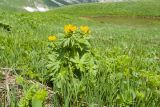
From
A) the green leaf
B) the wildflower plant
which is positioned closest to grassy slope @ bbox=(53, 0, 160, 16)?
the wildflower plant

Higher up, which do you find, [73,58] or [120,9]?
[73,58]

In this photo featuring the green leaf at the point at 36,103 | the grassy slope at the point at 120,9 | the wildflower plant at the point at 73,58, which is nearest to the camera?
the green leaf at the point at 36,103

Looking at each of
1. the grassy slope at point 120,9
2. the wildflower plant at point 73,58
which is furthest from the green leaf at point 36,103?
the grassy slope at point 120,9

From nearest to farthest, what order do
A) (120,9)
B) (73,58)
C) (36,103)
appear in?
1. (36,103)
2. (73,58)
3. (120,9)

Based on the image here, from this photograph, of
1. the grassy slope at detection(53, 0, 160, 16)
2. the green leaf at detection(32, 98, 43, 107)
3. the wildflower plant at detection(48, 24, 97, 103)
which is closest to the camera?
the green leaf at detection(32, 98, 43, 107)

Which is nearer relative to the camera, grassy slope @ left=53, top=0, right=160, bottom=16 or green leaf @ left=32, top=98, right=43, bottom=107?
green leaf @ left=32, top=98, right=43, bottom=107

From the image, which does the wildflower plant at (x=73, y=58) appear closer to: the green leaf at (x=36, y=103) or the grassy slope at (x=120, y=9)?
the green leaf at (x=36, y=103)

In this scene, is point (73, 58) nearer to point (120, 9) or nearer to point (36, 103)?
point (36, 103)

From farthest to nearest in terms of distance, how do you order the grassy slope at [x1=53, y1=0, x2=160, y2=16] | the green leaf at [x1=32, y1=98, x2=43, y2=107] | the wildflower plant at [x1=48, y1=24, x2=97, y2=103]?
the grassy slope at [x1=53, y1=0, x2=160, y2=16]
the wildflower plant at [x1=48, y1=24, x2=97, y2=103]
the green leaf at [x1=32, y1=98, x2=43, y2=107]

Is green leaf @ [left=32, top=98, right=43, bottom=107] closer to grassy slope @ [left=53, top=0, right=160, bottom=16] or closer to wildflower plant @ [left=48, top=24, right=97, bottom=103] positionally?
wildflower plant @ [left=48, top=24, right=97, bottom=103]

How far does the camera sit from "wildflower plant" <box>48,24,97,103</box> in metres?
5.07

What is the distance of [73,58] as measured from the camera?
5.29 meters

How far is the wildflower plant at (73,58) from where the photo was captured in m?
5.07

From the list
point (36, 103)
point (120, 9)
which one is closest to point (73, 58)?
point (36, 103)
